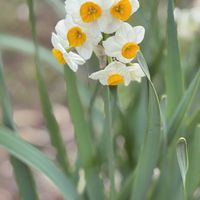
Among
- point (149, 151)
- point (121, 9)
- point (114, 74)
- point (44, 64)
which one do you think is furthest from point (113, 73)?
point (44, 64)

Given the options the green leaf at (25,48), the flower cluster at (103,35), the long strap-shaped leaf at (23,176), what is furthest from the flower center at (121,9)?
the green leaf at (25,48)

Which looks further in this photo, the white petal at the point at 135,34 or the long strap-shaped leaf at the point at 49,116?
the long strap-shaped leaf at the point at 49,116

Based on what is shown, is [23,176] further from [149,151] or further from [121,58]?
[121,58]

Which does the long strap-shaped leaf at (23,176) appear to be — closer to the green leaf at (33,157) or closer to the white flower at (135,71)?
the green leaf at (33,157)

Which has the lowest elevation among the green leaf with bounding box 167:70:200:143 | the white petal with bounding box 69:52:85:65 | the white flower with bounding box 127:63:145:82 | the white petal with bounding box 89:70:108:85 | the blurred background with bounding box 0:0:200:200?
the blurred background with bounding box 0:0:200:200

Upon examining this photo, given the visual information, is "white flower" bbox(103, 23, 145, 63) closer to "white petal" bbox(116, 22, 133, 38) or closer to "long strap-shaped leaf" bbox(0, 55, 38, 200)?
"white petal" bbox(116, 22, 133, 38)

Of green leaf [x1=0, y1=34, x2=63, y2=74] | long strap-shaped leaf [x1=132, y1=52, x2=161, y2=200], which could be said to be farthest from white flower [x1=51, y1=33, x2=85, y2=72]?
Result: green leaf [x1=0, y1=34, x2=63, y2=74]
